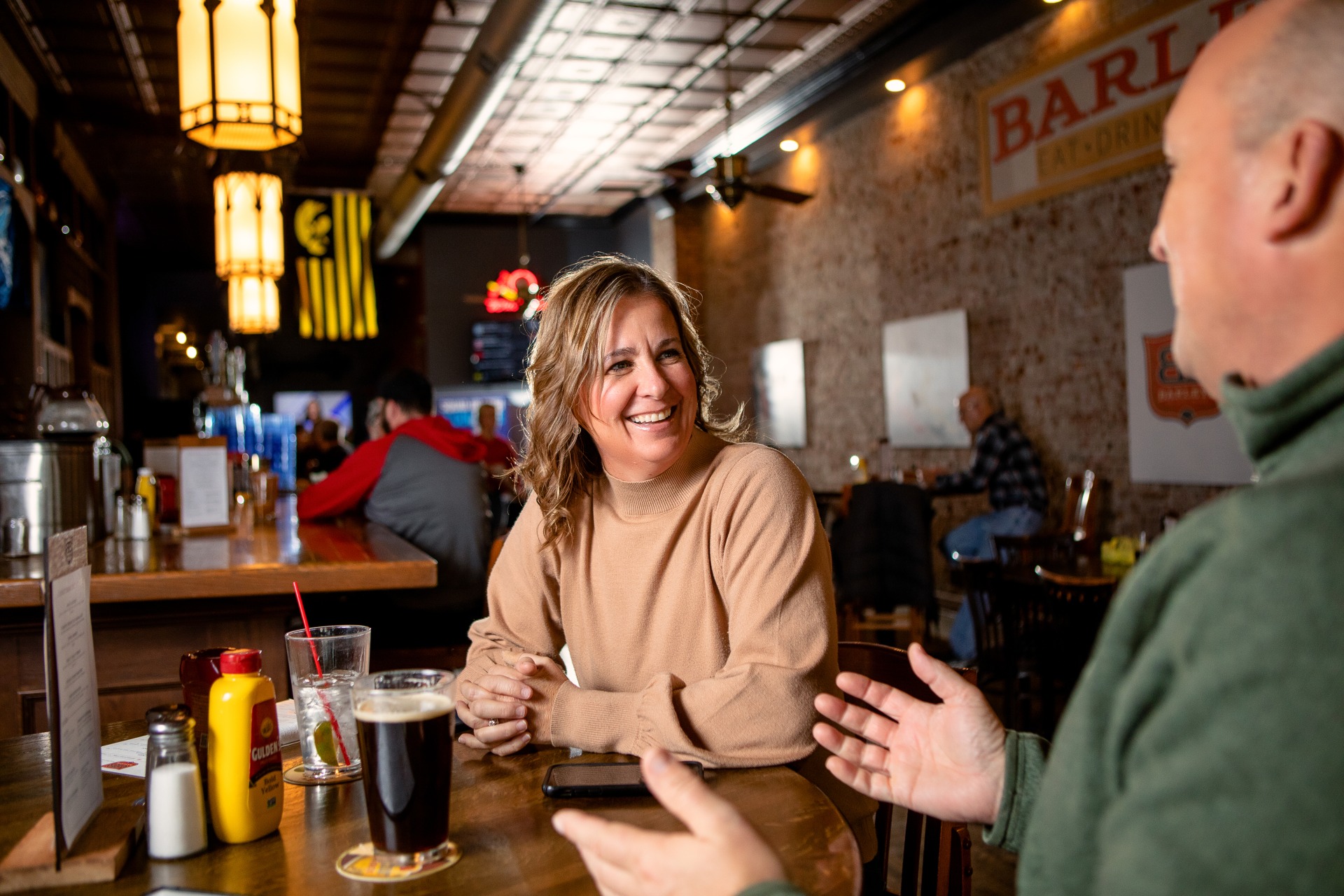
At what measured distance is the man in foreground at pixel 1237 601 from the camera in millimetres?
496

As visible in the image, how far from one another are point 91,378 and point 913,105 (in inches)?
314

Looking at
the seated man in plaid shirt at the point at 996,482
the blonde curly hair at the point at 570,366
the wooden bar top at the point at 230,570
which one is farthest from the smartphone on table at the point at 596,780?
the seated man in plaid shirt at the point at 996,482

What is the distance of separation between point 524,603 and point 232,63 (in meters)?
2.01

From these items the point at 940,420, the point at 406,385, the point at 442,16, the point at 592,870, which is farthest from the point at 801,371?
the point at 592,870

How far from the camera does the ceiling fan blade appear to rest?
7276mm

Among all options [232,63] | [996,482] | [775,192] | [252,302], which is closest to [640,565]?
[232,63]

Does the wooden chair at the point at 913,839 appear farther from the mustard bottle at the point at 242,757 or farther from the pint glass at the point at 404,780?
the mustard bottle at the point at 242,757

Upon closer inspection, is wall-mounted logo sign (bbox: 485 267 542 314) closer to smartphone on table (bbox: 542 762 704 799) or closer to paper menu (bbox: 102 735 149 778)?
paper menu (bbox: 102 735 149 778)

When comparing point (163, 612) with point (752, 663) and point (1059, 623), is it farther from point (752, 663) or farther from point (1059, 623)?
point (1059, 623)

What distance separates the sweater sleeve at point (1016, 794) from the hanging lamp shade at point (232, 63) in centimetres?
271

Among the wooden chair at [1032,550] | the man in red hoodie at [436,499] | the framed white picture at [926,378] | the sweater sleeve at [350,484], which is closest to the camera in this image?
the man in red hoodie at [436,499]

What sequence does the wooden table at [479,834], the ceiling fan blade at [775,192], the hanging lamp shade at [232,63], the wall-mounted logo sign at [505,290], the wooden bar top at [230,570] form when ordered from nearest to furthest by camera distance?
the wooden table at [479,834] < the wooden bar top at [230,570] < the hanging lamp shade at [232,63] < the ceiling fan blade at [775,192] < the wall-mounted logo sign at [505,290]

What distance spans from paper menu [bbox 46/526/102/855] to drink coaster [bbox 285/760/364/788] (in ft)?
0.70

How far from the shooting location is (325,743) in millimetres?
1257
